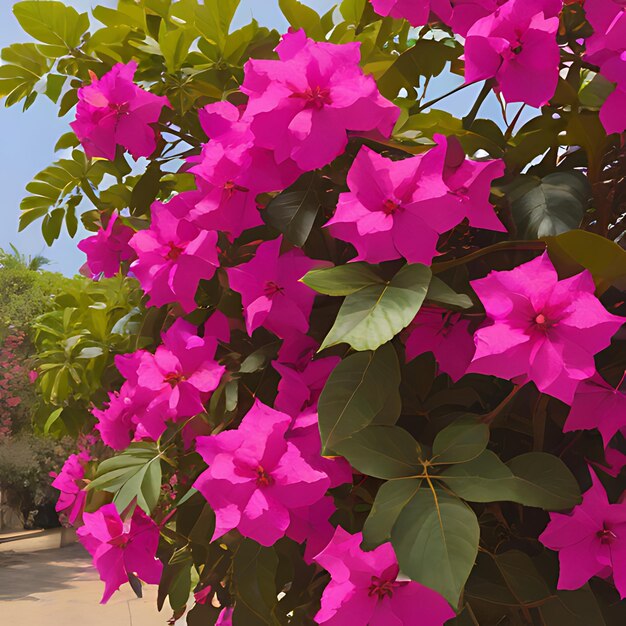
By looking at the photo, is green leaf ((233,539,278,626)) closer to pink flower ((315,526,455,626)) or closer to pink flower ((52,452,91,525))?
pink flower ((315,526,455,626))

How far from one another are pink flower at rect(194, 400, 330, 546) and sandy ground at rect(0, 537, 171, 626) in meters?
4.83

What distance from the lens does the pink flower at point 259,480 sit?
0.56 meters

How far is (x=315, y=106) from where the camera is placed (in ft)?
1.95

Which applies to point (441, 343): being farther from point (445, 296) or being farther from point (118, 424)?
point (118, 424)

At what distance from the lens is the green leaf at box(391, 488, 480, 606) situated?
446mm

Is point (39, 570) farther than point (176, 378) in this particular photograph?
Yes

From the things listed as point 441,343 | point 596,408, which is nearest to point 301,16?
point 441,343

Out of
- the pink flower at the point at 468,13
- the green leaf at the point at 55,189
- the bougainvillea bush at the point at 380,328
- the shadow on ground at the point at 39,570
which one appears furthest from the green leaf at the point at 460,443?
the shadow on ground at the point at 39,570

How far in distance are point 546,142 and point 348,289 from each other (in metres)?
0.27

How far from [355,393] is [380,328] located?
55 millimetres

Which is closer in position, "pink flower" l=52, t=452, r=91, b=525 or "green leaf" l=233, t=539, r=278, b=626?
"green leaf" l=233, t=539, r=278, b=626

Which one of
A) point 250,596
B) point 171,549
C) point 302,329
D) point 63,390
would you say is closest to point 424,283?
point 302,329

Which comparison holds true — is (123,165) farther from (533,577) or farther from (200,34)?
(533,577)

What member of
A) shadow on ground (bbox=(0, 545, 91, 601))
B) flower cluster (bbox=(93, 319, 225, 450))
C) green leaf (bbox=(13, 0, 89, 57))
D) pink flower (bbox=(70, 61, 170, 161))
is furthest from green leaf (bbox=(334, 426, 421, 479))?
shadow on ground (bbox=(0, 545, 91, 601))
